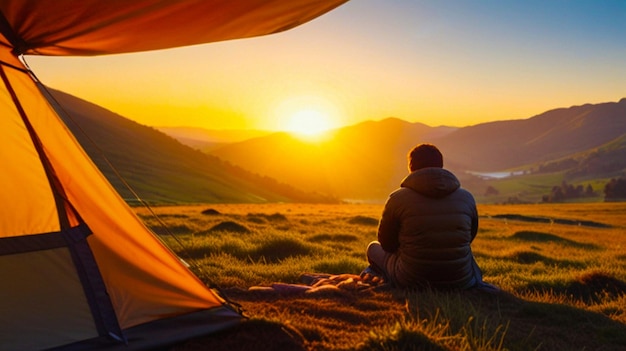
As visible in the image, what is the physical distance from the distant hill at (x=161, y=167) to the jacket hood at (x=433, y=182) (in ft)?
190

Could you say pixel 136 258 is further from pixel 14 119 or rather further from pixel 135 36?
pixel 135 36

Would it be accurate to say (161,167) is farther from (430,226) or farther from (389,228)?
(430,226)

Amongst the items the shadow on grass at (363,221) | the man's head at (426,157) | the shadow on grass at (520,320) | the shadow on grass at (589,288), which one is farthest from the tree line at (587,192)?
the man's head at (426,157)

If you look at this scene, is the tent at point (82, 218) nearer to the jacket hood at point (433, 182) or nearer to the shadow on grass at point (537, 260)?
the jacket hood at point (433, 182)

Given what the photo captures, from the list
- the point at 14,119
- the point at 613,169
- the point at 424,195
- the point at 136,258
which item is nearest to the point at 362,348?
the point at 136,258

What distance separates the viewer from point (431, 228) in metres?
6.13

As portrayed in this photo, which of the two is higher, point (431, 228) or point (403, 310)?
point (431, 228)

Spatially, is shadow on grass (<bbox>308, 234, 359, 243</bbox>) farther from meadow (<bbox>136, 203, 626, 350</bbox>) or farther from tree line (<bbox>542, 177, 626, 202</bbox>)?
tree line (<bbox>542, 177, 626, 202</bbox>)

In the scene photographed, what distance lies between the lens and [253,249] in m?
10.7

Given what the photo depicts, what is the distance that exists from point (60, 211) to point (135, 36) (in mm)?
1773

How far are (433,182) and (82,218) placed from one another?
13.0 ft

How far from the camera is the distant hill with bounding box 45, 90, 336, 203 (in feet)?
242

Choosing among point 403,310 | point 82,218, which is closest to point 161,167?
point 82,218

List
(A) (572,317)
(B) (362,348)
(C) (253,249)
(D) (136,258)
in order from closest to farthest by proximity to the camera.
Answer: (B) (362,348) < (D) (136,258) < (A) (572,317) < (C) (253,249)
